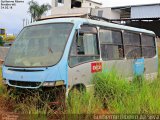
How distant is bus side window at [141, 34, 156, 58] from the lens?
11672 mm

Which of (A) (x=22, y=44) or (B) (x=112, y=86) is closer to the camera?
(B) (x=112, y=86)

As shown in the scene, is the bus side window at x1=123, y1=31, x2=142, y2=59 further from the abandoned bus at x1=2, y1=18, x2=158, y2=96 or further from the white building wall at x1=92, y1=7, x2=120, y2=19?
the white building wall at x1=92, y1=7, x2=120, y2=19

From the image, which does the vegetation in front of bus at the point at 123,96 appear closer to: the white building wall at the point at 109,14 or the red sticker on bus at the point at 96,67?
the red sticker on bus at the point at 96,67

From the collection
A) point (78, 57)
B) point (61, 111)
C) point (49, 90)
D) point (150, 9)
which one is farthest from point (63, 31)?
point (150, 9)

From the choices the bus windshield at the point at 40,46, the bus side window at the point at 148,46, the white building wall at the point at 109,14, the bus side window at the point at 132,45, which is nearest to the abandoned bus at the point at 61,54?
the bus windshield at the point at 40,46

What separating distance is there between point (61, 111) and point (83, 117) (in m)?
0.65

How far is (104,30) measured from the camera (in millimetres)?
9047

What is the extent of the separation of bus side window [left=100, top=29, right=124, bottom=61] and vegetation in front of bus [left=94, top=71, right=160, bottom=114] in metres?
1.06

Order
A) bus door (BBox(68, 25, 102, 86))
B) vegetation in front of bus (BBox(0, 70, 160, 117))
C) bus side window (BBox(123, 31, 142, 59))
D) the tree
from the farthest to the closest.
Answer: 1. the tree
2. bus side window (BBox(123, 31, 142, 59))
3. bus door (BBox(68, 25, 102, 86))
4. vegetation in front of bus (BBox(0, 70, 160, 117))

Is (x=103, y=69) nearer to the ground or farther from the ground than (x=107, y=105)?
farther from the ground

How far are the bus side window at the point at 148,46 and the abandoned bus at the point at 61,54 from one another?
2.45m

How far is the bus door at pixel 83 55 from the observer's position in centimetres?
737

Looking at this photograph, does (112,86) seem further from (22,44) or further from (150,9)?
(150,9)

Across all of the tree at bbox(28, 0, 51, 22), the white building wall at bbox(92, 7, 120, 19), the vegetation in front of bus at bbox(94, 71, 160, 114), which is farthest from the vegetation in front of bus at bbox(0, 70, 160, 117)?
the tree at bbox(28, 0, 51, 22)
